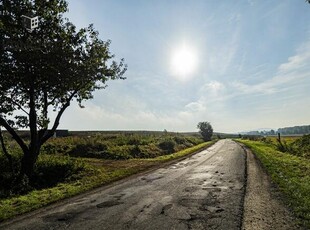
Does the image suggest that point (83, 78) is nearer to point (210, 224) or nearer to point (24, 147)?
point (24, 147)

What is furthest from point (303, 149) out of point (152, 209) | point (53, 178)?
point (152, 209)

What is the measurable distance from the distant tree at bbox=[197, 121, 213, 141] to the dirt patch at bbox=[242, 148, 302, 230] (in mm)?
89399

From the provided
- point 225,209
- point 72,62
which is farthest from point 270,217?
point 72,62

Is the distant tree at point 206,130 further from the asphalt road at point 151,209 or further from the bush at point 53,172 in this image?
the asphalt road at point 151,209

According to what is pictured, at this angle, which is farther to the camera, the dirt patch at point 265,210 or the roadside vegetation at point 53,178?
the roadside vegetation at point 53,178

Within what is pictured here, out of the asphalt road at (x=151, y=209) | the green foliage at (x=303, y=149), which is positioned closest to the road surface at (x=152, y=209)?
the asphalt road at (x=151, y=209)

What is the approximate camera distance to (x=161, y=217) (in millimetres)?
7637

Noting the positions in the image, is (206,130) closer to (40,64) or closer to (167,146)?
(167,146)

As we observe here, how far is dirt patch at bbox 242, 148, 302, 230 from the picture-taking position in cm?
677

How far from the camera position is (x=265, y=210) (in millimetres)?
8031

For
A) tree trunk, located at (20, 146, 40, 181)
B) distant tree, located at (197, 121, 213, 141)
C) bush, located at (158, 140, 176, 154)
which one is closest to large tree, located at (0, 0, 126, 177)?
tree trunk, located at (20, 146, 40, 181)

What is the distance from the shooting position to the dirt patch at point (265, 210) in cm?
677

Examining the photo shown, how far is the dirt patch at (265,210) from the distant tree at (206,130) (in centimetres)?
8940

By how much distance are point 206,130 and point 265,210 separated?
93.6m
